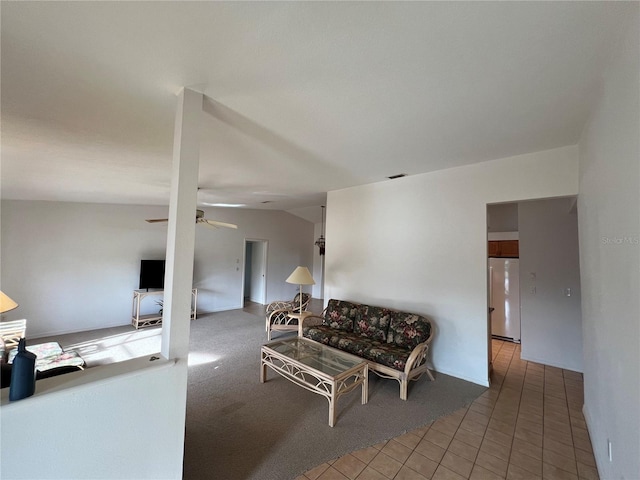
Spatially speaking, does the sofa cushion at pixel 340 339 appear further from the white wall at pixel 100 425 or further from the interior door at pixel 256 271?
the interior door at pixel 256 271

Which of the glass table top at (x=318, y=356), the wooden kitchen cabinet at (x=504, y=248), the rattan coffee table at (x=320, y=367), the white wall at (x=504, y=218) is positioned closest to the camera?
the rattan coffee table at (x=320, y=367)

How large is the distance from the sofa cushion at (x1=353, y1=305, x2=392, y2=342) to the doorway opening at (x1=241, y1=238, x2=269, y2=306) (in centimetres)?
481

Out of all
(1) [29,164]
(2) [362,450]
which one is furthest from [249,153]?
(2) [362,450]

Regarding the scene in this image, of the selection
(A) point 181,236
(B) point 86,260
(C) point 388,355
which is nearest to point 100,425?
(A) point 181,236

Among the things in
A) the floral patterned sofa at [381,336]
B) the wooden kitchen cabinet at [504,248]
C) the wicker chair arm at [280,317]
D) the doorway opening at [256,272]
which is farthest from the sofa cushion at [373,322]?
the doorway opening at [256,272]

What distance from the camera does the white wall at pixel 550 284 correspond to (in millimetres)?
→ 3807

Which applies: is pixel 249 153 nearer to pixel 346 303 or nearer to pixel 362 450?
pixel 346 303

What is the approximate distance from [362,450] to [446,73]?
9.12 feet

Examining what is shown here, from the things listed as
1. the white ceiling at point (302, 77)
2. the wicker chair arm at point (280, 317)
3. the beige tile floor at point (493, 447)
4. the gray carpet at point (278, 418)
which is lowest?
the gray carpet at point (278, 418)

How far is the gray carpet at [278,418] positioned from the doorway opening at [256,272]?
4.42m

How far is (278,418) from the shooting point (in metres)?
2.54

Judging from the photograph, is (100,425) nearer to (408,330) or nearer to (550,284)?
(408,330)

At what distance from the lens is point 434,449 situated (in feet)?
7.13

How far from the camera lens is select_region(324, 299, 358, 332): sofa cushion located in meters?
4.15
